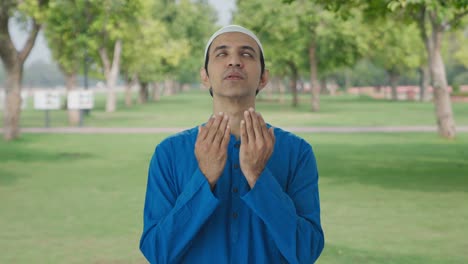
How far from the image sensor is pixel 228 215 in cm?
299

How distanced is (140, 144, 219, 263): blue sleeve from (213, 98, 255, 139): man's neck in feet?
0.90

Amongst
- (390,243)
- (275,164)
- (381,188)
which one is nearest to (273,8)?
(381,188)

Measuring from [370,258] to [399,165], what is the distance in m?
9.08

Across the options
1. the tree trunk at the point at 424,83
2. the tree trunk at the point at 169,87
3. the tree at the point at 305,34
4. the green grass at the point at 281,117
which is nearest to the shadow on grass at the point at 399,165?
the green grass at the point at 281,117

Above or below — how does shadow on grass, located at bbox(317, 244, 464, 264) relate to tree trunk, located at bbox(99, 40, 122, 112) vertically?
below

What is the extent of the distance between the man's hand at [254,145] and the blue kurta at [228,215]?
12 cm

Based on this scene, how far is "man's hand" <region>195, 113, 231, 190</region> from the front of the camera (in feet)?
9.09

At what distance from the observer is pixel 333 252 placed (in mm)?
8453

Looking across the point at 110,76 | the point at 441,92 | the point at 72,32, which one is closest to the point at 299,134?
the point at 441,92

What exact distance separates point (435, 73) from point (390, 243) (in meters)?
15.8

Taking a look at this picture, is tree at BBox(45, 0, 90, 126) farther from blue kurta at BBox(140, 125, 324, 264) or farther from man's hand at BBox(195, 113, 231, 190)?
man's hand at BBox(195, 113, 231, 190)

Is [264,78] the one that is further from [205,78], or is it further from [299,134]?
[299,134]

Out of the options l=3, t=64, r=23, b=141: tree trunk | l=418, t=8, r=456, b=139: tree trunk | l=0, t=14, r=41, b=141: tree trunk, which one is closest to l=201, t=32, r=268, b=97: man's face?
l=418, t=8, r=456, b=139: tree trunk

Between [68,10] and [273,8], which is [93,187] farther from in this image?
[273,8]
